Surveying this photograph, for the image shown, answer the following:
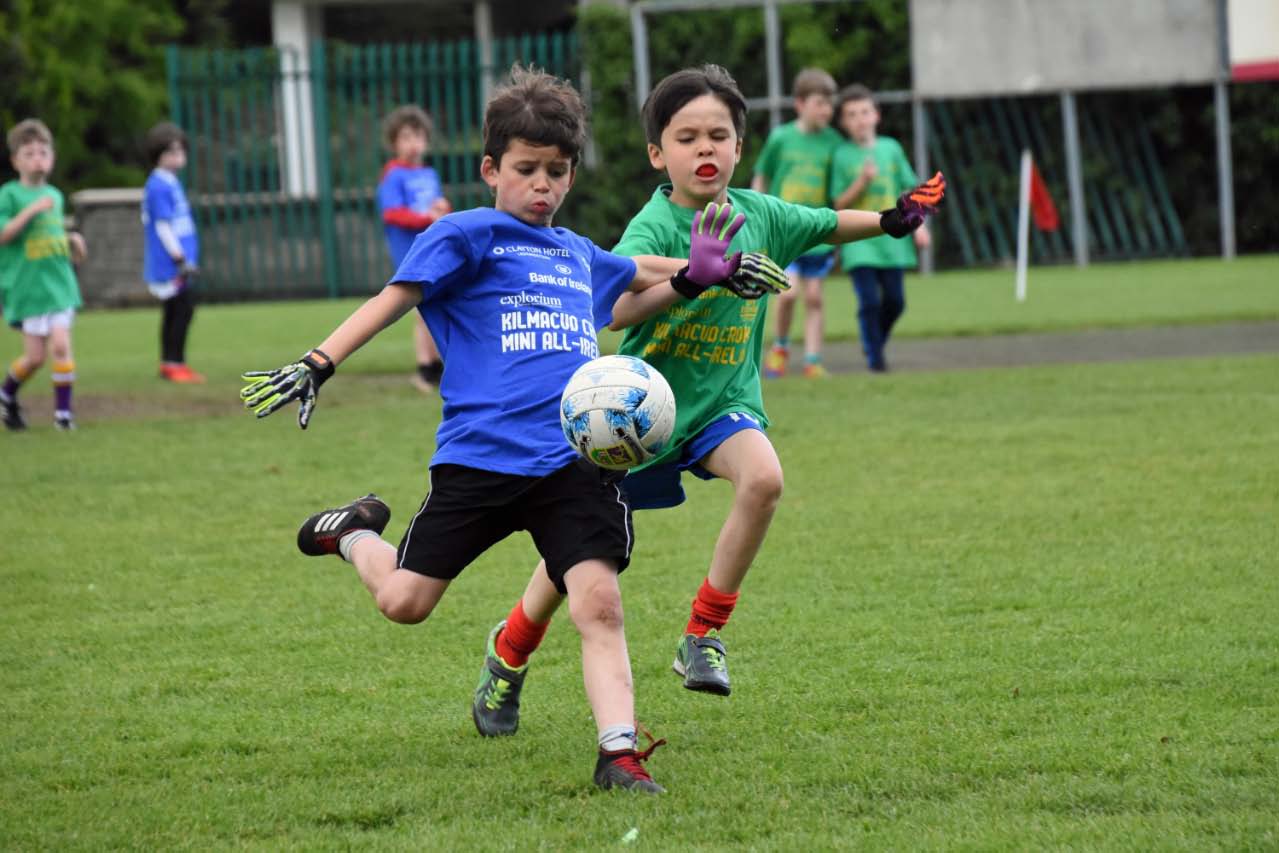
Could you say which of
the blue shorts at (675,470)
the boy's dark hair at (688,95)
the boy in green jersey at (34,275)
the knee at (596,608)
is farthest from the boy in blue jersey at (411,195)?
the knee at (596,608)

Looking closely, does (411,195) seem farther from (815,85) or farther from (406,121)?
(815,85)

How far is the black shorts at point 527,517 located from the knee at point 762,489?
0.56 metres

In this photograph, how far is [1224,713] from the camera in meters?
4.44

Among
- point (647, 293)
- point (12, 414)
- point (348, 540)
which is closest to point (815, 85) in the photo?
point (12, 414)

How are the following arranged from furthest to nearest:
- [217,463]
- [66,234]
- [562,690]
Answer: [66,234] → [217,463] → [562,690]

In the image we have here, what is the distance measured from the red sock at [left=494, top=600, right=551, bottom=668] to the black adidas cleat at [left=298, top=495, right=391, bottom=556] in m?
0.47

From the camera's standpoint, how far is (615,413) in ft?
13.5

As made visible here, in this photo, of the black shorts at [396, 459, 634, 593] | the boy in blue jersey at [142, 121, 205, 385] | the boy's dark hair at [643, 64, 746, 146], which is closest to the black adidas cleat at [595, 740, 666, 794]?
the black shorts at [396, 459, 634, 593]

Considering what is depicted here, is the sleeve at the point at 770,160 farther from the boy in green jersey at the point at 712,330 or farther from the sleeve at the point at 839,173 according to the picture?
the boy in green jersey at the point at 712,330

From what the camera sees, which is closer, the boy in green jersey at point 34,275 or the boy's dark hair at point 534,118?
the boy's dark hair at point 534,118

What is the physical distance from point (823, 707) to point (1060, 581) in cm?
169

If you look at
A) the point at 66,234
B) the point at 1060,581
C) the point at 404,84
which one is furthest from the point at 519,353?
the point at 404,84

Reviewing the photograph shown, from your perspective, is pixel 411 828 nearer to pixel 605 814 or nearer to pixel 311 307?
pixel 605 814

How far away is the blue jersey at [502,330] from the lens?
431 centimetres
